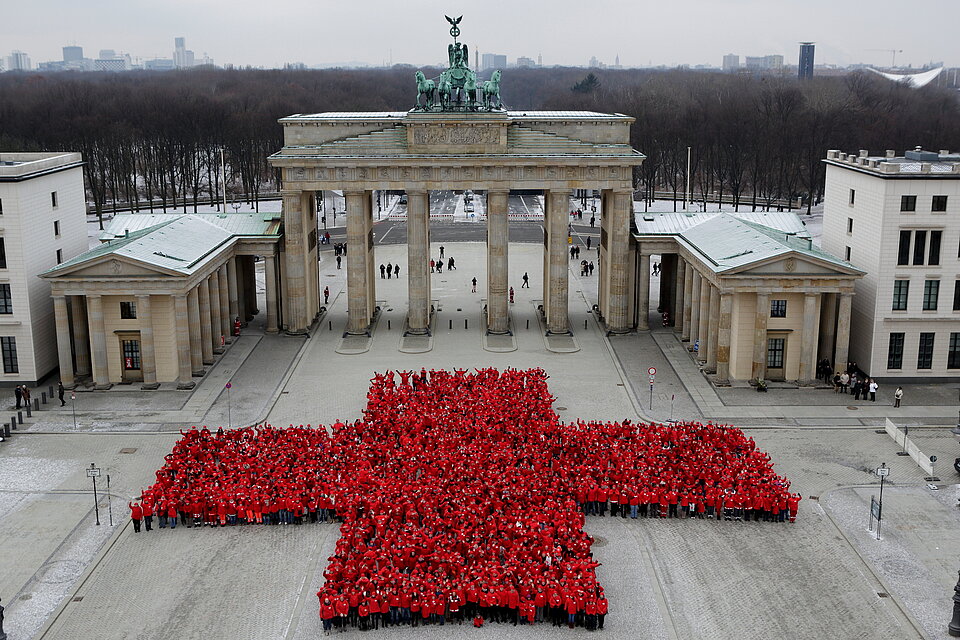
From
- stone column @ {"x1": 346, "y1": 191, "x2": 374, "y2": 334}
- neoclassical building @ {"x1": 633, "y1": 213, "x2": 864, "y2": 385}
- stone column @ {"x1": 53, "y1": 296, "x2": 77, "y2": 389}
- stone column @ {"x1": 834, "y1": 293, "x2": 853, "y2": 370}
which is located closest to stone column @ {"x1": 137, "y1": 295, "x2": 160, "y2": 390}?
stone column @ {"x1": 53, "y1": 296, "x2": 77, "y2": 389}

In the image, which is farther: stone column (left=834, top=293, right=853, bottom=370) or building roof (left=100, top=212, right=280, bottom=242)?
building roof (left=100, top=212, right=280, bottom=242)

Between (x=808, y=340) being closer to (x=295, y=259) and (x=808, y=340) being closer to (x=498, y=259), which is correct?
(x=498, y=259)

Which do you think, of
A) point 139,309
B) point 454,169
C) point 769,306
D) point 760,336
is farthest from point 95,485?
point 769,306

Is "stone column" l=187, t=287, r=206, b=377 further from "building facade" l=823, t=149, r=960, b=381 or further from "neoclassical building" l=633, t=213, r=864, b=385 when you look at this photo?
"building facade" l=823, t=149, r=960, b=381

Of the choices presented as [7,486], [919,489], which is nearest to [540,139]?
[919,489]

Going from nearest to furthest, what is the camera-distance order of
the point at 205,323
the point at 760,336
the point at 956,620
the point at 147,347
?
the point at 956,620
the point at 760,336
the point at 147,347
the point at 205,323

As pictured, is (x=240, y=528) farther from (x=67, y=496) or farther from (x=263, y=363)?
(x=263, y=363)
